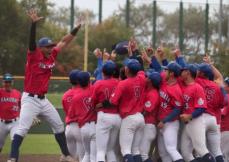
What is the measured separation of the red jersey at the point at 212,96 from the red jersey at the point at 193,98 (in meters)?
0.45

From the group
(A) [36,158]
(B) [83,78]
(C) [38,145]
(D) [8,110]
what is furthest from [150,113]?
(C) [38,145]

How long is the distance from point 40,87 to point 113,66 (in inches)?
66.4

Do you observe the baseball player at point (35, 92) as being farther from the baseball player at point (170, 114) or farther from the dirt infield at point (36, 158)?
the baseball player at point (170, 114)

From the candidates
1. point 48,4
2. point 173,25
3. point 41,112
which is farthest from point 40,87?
point 173,25

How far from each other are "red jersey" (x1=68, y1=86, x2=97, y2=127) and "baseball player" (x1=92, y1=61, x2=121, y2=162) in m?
0.30

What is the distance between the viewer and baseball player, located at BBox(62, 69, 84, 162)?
10.5 metres


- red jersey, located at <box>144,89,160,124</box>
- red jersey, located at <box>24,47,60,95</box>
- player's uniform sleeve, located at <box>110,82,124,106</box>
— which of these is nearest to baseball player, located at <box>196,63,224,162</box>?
red jersey, located at <box>144,89,160,124</box>

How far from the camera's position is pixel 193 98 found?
10.0 m

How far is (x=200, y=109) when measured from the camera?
9.93 m

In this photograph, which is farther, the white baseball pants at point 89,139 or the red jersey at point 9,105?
the red jersey at point 9,105

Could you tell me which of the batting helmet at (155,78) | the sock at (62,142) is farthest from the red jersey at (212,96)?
the sock at (62,142)

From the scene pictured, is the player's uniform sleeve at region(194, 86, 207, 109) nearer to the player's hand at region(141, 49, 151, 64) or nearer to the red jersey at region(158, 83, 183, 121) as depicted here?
the red jersey at region(158, 83, 183, 121)

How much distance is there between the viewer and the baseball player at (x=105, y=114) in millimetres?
9875

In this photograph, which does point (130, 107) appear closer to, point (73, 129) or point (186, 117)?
point (186, 117)
